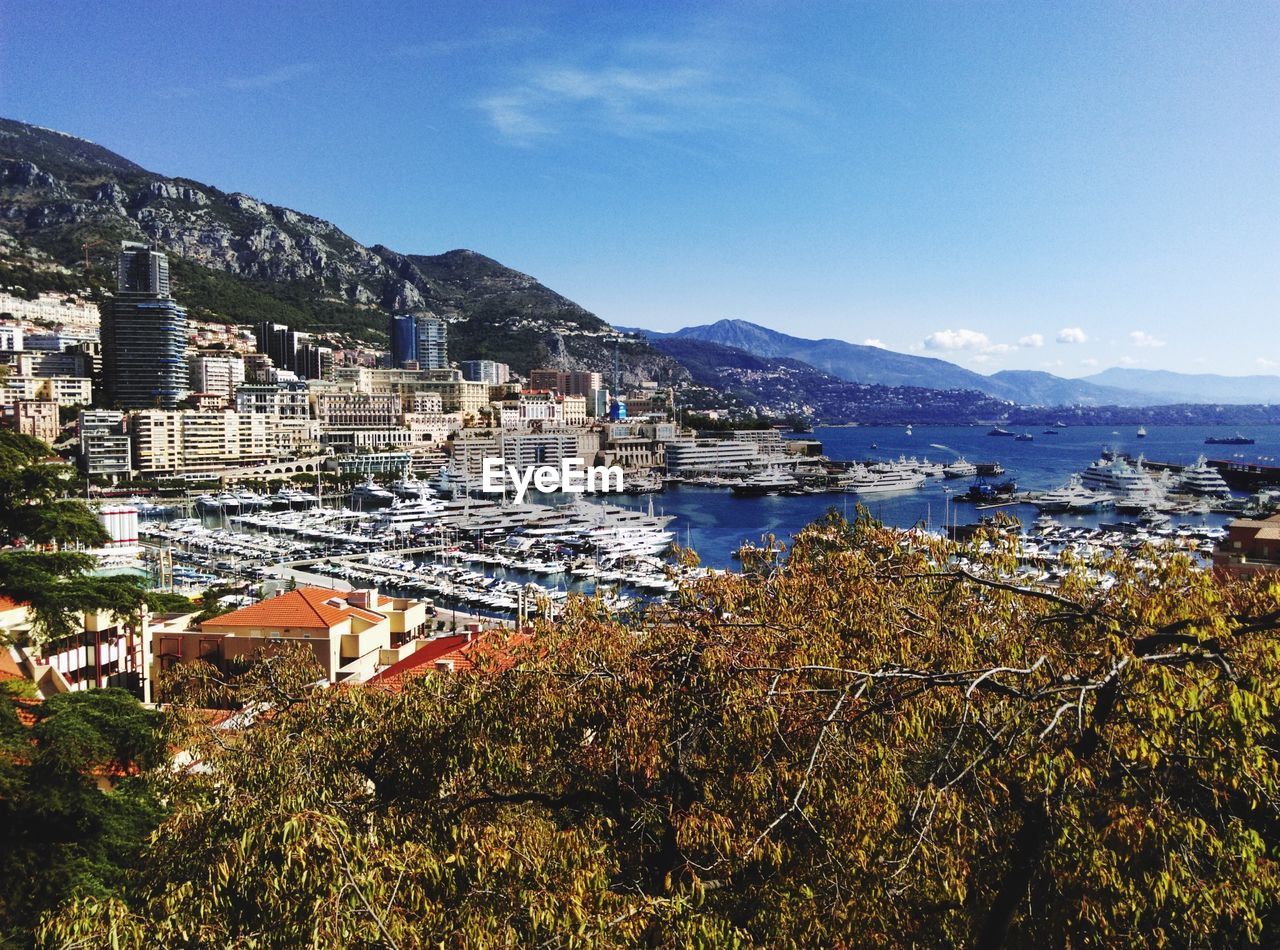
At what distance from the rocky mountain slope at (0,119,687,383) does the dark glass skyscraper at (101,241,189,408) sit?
22.2 metres

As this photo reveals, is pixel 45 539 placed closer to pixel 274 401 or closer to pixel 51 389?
pixel 274 401

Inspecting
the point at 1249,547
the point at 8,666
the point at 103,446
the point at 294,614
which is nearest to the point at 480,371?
the point at 103,446

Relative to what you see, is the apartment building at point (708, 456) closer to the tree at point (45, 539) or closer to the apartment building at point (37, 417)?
the apartment building at point (37, 417)

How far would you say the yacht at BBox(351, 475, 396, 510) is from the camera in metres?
41.6

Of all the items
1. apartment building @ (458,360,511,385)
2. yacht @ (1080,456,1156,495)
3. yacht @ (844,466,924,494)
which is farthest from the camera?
apartment building @ (458,360,511,385)

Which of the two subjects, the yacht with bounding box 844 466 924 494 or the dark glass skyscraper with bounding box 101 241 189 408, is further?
the dark glass skyscraper with bounding box 101 241 189 408

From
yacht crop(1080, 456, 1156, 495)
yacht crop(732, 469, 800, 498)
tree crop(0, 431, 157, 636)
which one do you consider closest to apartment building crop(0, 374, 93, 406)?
yacht crop(732, 469, 800, 498)

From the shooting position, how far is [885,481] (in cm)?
4653

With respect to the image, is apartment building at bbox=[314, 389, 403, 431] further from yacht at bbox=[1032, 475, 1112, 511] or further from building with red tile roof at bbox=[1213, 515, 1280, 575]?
building with red tile roof at bbox=[1213, 515, 1280, 575]

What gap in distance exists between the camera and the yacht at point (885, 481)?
45.9 meters

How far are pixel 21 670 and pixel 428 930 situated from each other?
744cm

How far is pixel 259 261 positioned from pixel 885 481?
2958 inches

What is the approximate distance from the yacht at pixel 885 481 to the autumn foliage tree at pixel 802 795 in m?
44.1

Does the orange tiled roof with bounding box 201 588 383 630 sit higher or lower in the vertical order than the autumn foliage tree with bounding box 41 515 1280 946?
lower
